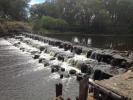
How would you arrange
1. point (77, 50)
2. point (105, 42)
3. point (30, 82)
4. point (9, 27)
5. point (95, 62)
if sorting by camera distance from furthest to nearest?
1. point (9, 27)
2. point (105, 42)
3. point (77, 50)
4. point (95, 62)
5. point (30, 82)

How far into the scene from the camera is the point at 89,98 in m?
13.7

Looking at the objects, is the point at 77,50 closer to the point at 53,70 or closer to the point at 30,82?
the point at 53,70

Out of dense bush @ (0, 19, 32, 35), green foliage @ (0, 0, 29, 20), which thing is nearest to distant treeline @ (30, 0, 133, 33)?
green foliage @ (0, 0, 29, 20)

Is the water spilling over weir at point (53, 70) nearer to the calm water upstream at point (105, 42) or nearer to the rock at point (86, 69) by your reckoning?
the rock at point (86, 69)

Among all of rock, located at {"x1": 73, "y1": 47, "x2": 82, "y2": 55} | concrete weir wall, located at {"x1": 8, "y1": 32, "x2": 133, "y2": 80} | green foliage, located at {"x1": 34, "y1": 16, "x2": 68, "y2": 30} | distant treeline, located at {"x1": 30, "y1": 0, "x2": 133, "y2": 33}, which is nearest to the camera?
concrete weir wall, located at {"x1": 8, "y1": 32, "x2": 133, "y2": 80}

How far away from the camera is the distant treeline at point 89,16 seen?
8967 centimetres

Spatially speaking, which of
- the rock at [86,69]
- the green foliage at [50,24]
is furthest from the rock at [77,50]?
the green foliage at [50,24]

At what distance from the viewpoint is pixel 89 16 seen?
93.1 m

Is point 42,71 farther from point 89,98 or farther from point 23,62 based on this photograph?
point 89,98

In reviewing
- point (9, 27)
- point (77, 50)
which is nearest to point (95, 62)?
point (77, 50)

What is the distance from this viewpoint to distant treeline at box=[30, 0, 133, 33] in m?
89.7

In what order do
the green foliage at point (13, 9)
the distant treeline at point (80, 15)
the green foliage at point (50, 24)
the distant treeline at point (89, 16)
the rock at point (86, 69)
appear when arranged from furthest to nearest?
the distant treeline at point (89, 16) → the distant treeline at point (80, 15) → the green foliage at point (50, 24) → the green foliage at point (13, 9) → the rock at point (86, 69)

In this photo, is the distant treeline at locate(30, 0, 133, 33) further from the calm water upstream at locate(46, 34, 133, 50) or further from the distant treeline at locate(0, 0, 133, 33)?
the calm water upstream at locate(46, 34, 133, 50)

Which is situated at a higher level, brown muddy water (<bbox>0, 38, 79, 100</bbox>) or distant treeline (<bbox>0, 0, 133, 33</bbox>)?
distant treeline (<bbox>0, 0, 133, 33</bbox>)
